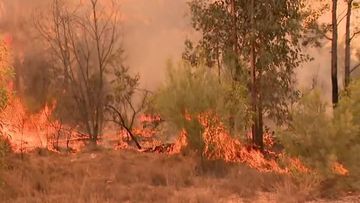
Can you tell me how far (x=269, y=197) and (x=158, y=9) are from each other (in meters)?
37.7

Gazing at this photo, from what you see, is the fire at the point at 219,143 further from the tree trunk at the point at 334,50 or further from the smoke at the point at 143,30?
the smoke at the point at 143,30

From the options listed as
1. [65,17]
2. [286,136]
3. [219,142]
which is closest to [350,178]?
[286,136]

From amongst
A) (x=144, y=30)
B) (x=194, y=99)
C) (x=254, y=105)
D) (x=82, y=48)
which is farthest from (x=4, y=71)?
(x=144, y=30)

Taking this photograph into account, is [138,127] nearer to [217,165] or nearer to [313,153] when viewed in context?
[217,165]

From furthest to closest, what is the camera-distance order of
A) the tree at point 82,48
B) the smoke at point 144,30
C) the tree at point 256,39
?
the smoke at point 144,30
the tree at point 82,48
the tree at point 256,39

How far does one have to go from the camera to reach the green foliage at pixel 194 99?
46.7 ft

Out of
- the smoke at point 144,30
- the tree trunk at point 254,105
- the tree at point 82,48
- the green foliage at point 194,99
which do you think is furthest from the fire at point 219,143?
the smoke at point 144,30

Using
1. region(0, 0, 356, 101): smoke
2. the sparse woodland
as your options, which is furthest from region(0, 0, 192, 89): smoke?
the sparse woodland

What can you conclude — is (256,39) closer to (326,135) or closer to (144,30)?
(326,135)

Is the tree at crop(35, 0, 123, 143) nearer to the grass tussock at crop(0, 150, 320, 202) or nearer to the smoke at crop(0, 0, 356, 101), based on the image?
the smoke at crop(0, 0, 356, 101)

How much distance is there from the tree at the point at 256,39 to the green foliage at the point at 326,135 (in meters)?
6.51

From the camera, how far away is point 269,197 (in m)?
10.8

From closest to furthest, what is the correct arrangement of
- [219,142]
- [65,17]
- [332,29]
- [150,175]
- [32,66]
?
[150,175] → [219,142] → [332,29] → [65,17] → [32,66]

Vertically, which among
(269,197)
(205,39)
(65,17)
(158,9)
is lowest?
(269,197)
